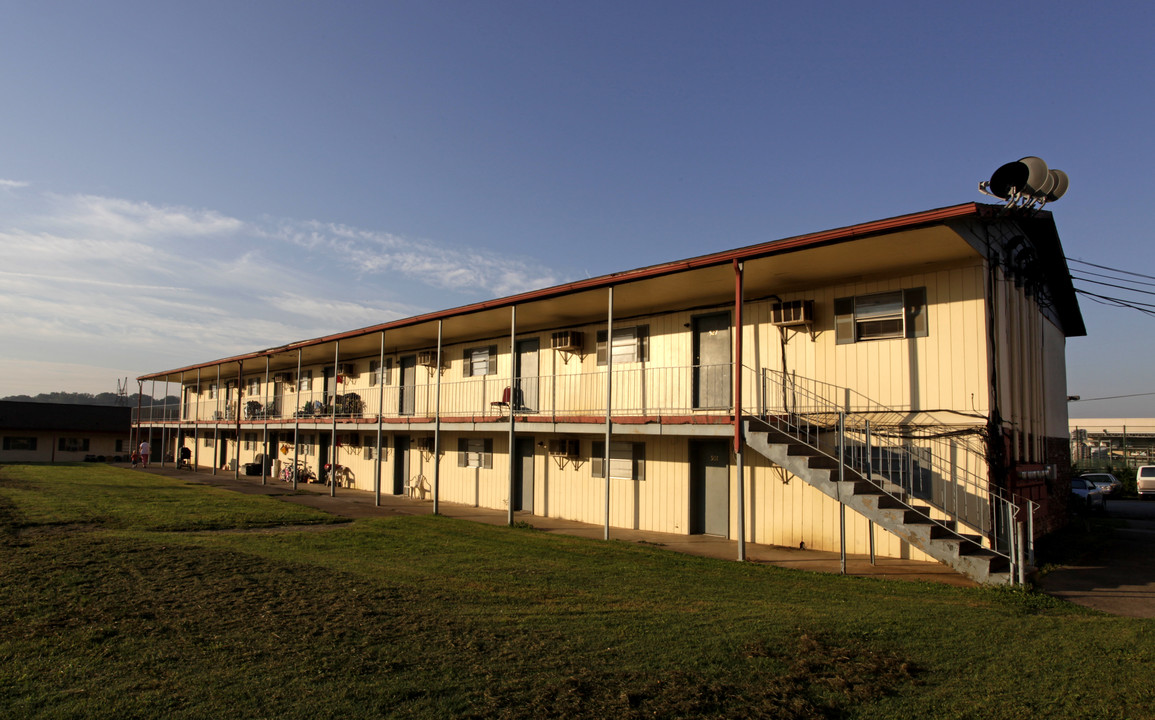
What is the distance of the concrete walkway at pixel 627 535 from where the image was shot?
1067cm

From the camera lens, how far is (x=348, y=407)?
24078 mm

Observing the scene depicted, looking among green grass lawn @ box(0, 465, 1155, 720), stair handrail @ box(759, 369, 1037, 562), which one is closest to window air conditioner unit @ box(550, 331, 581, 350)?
stair handrail @ box(759, 369, 1037, 562)

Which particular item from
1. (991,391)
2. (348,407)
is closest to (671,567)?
(991,391)

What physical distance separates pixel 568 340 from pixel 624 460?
128 inches

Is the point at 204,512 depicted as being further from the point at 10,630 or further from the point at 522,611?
the point at 522,611

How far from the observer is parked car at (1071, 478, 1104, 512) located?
20.9 metres

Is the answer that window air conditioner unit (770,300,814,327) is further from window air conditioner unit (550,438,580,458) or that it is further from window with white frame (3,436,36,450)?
A: window with white frame (3,436,36,450)

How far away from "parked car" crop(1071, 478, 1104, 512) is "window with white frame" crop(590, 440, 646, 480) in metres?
13.2

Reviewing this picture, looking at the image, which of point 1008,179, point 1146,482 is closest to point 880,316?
point 1008,179

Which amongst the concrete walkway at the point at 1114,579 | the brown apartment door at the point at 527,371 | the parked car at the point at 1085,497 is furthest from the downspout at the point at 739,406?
the parked car at the point at 1085,497

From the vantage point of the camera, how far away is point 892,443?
38.3ft

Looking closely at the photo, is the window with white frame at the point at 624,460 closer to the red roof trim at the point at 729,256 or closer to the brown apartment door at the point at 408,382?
the red roof trim at the point at 729,256

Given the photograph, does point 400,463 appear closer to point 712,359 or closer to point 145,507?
point 145,507

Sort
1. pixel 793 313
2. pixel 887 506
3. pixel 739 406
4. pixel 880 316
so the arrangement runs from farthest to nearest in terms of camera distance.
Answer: pixel 793 313 < pixel 880 316 < pixel 739 406 < pixel 887 506
